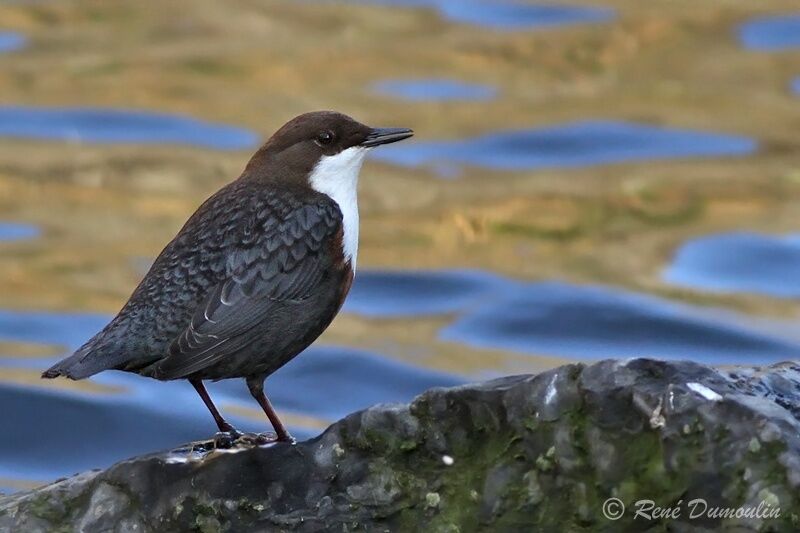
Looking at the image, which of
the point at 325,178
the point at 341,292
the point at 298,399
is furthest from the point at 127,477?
the point at 298,399

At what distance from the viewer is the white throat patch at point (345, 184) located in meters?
5.09

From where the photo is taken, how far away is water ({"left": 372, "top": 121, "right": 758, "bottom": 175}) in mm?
10805

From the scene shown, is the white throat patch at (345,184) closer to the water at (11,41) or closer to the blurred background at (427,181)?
the blurred background at (427,181)

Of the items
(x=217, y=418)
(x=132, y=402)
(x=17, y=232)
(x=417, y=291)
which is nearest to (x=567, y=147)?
(x=417, y=291)

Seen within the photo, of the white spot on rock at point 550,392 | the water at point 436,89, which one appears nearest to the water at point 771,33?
the water at point 436,89

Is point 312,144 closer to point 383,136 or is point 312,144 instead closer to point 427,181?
point 383,136

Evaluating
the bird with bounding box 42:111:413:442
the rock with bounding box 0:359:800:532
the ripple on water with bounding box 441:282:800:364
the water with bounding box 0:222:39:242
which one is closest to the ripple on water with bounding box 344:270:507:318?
the ripple on water with bounding box 441:282:800:364

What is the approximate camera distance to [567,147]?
11055mm

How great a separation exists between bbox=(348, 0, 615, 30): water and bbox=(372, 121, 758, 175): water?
1732 millimetres

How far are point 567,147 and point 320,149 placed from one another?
593 cm

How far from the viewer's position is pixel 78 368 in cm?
449

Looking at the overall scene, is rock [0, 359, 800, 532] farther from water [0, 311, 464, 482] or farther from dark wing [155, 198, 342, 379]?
water [0, 311, 464, 482]

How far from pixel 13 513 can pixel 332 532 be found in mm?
911

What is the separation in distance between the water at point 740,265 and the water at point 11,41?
5.55 m
